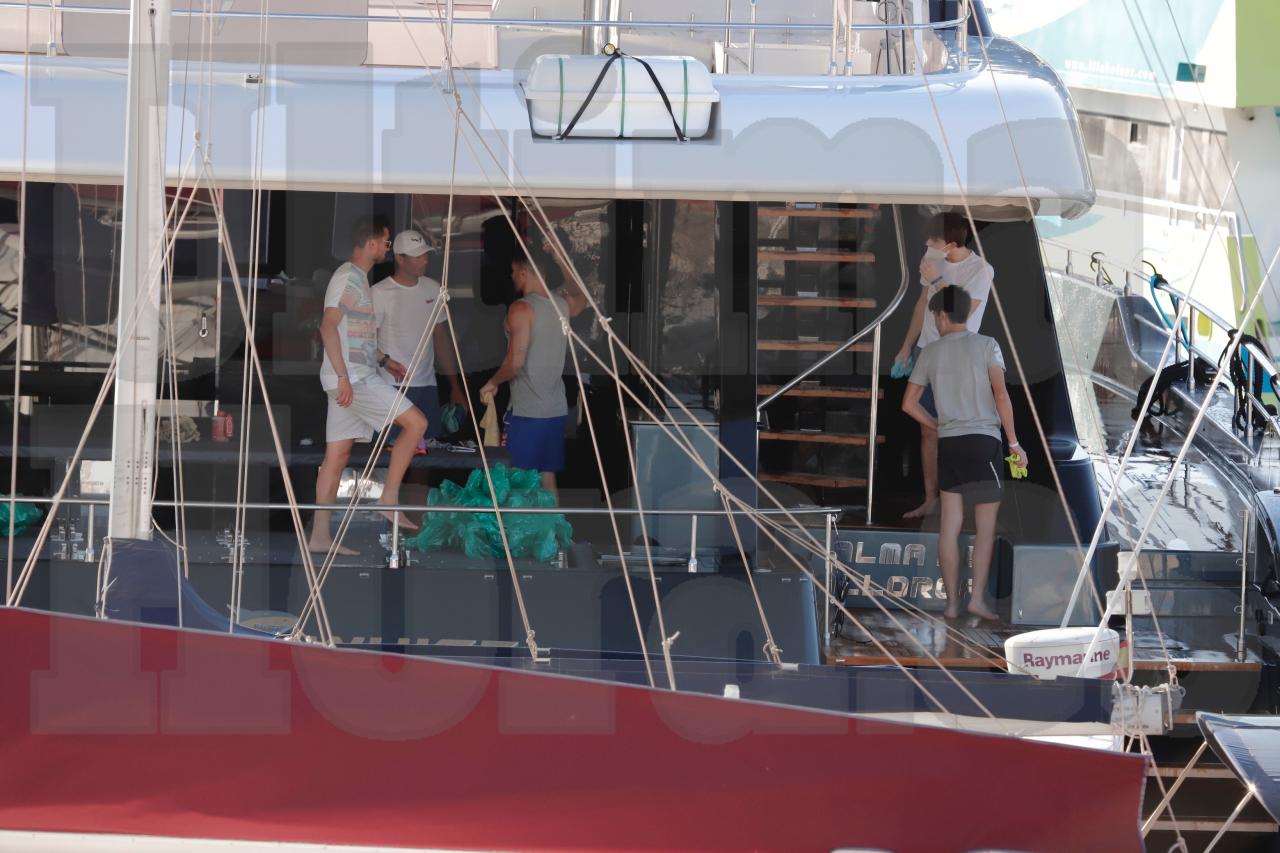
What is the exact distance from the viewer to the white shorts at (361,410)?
19.8 ft

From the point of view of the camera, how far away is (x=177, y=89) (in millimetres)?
5645

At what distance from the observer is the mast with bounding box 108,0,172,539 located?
423 cm

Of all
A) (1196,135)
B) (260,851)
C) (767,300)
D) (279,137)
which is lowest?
(260,851)

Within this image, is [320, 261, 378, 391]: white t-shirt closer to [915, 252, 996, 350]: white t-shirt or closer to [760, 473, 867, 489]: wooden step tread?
[760, 473, 867, 489]: wooden step tread

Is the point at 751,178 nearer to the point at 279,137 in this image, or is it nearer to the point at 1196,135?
the point at 279,137

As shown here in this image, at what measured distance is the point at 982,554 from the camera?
20.1ft

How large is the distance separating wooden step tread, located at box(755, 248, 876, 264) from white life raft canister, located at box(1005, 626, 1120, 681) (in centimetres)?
258

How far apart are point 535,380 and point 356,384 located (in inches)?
29.3

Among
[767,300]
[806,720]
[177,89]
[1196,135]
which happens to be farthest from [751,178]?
[1196,135]

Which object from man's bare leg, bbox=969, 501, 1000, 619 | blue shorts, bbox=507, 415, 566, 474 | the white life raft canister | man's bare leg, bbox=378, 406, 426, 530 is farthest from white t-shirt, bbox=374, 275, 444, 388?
the white life raft canister

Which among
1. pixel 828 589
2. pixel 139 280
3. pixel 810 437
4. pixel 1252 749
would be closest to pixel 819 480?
pixel 810 437

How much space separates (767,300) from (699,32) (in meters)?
1.30

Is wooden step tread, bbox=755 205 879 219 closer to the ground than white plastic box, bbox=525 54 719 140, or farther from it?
closer to the ground

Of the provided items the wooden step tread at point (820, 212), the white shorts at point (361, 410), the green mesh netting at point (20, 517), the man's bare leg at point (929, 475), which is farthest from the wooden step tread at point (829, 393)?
the green mesh netting at point (20, 517)
